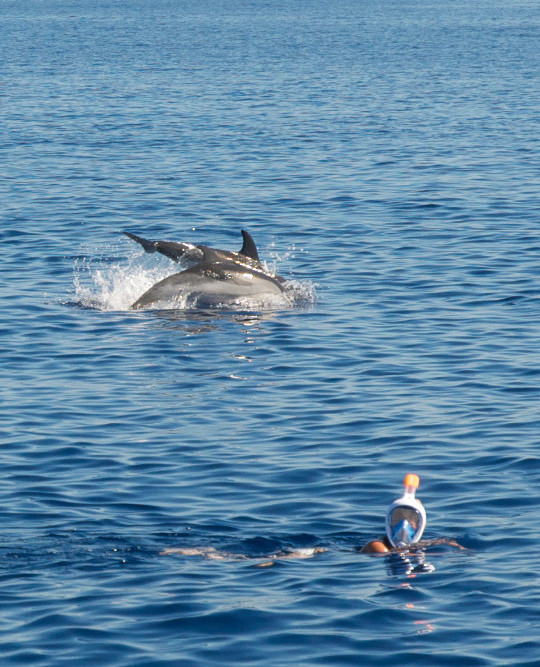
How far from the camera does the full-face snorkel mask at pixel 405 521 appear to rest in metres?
12.5

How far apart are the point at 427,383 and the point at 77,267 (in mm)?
11298

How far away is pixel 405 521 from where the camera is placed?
12477 millimetres

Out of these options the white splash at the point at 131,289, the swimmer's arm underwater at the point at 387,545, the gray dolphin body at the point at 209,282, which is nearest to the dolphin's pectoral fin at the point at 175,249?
the gray dolphin body at the point at 209,282

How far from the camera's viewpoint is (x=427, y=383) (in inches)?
727

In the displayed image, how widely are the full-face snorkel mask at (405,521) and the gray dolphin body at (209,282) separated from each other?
11895 millimetres

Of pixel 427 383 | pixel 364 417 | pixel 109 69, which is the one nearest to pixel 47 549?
pixel 364 417

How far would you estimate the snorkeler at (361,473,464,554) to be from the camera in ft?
41.0

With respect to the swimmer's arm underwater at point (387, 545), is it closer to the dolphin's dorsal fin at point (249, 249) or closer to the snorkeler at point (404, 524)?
the snorkeler at point (404, 524)

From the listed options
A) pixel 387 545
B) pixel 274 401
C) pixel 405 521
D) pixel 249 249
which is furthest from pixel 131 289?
pixel 405 521

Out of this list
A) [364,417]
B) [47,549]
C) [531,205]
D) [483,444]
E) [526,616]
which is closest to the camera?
[526,616]

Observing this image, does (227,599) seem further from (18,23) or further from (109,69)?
(18,23)

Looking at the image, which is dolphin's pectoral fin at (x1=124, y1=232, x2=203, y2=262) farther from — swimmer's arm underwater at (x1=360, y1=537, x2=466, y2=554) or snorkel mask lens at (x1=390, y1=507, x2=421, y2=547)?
snorkel mask lens at (x1=390, y1=507, x2=421, y2=547)

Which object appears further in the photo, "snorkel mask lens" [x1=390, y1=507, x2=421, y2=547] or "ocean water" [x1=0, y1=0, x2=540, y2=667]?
"snorkel mask lens" [x1=390, y1=507, x2=421, y2=547]

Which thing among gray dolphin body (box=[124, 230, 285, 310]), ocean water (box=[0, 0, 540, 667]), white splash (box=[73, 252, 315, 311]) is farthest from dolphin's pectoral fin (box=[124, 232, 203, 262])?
ocean water (box=[0, 0, 540, 667])
